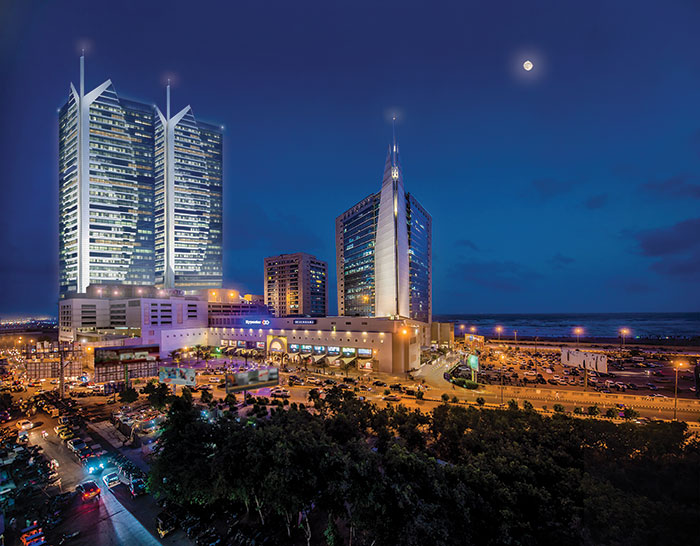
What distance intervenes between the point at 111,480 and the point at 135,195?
91.6m

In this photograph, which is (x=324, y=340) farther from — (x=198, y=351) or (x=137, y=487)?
(x=137, y=487)

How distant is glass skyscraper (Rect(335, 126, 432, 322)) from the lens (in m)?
56.9

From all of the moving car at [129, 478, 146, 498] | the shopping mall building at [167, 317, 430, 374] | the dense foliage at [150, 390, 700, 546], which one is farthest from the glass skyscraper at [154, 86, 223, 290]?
the dense foliage at [150, 390, 700, 546]

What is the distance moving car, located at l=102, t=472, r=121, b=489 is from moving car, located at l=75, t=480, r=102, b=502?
57cm

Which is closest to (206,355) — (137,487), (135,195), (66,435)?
(66,435)

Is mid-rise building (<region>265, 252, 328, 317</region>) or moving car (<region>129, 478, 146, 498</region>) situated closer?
moving car (<region>129, 478, 146, 498</region>)

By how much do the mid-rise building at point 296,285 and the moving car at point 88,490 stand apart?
9046 cm

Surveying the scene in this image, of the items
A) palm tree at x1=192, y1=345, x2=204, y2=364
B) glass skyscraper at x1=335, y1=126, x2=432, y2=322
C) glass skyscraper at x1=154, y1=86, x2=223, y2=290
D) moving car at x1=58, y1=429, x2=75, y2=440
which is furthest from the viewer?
glass skyscraper at x1=154, y1=86, x2=223, y2=290

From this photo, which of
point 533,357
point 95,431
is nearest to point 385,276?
point 533,357

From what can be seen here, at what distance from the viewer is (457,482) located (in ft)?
41.2

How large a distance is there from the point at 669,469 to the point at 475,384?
22.6 meters

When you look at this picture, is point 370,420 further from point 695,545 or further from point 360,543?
point 695,545

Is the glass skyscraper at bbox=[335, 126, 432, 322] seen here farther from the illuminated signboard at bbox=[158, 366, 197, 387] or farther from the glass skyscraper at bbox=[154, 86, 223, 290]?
the glass skyscraper at bbox=[154, 86, 223, 290]

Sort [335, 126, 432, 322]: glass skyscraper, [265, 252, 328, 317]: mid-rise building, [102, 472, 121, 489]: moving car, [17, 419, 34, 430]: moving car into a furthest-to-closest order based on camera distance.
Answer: [265, 252, 328, 317]: mid-rise building
[335, 126, 432, 322]: glass skyscraper
[17, 419, 34, 430]: moving car
[102, 472, 121, 489]: moving car
